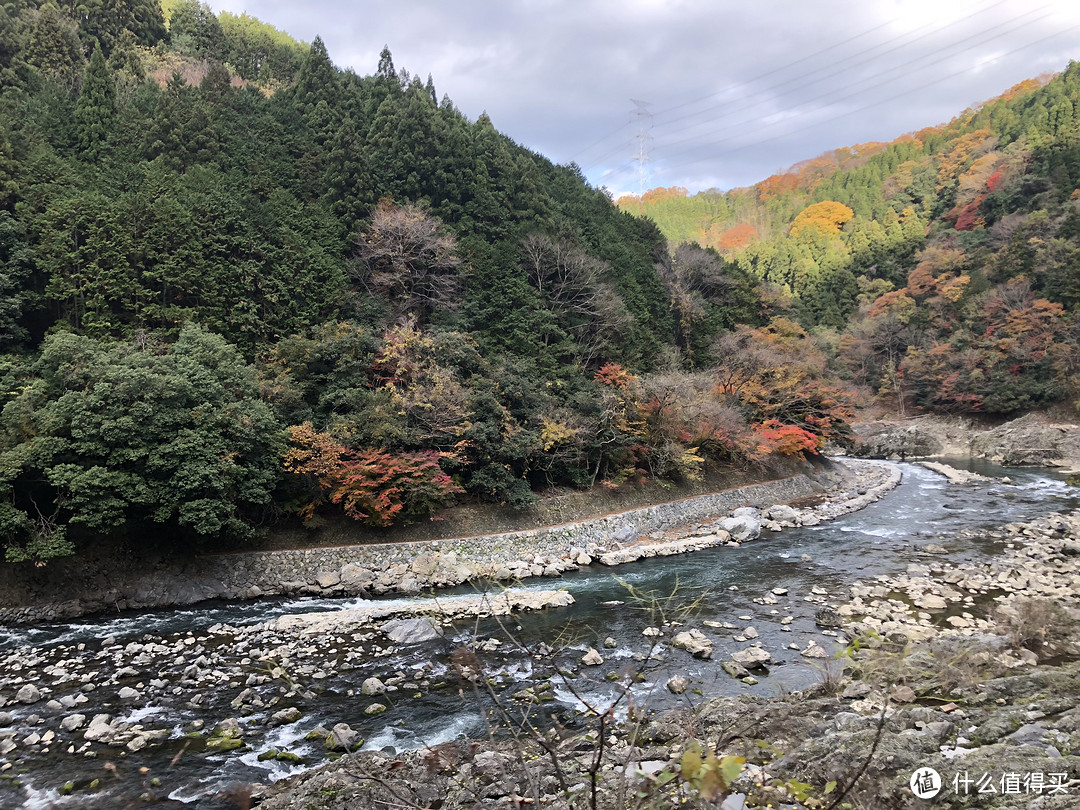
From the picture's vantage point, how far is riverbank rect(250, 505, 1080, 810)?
168 inches

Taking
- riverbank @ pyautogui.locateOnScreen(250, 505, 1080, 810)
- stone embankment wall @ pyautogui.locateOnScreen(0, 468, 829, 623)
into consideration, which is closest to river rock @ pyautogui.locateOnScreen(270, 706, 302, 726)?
riverbank @ pyautogui.locateOnScreen(250, 505, 1080, 810)

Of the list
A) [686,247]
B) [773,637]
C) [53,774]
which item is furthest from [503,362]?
[686,247]

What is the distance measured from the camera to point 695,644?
1123 centimetres

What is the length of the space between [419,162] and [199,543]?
22.9 m

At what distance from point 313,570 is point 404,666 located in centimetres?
700

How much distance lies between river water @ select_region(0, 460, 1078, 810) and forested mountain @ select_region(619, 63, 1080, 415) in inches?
1123

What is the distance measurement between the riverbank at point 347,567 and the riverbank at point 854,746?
5.11 m

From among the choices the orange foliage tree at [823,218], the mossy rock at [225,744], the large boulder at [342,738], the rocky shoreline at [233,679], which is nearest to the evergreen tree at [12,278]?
the rocky shoreline at [233,679]

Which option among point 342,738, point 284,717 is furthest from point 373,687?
point 342,738

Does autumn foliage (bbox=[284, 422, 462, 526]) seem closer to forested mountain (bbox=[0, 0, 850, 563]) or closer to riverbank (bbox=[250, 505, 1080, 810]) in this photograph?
forested mountain (bbox=[0, 0, 850, 563])

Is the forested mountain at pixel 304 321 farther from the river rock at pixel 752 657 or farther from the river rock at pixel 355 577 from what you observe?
the river rock at pixel 752 657

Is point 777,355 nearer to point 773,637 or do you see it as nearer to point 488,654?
point 773,637

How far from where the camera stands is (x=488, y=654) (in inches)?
456

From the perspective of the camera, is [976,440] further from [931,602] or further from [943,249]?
[931,602]
